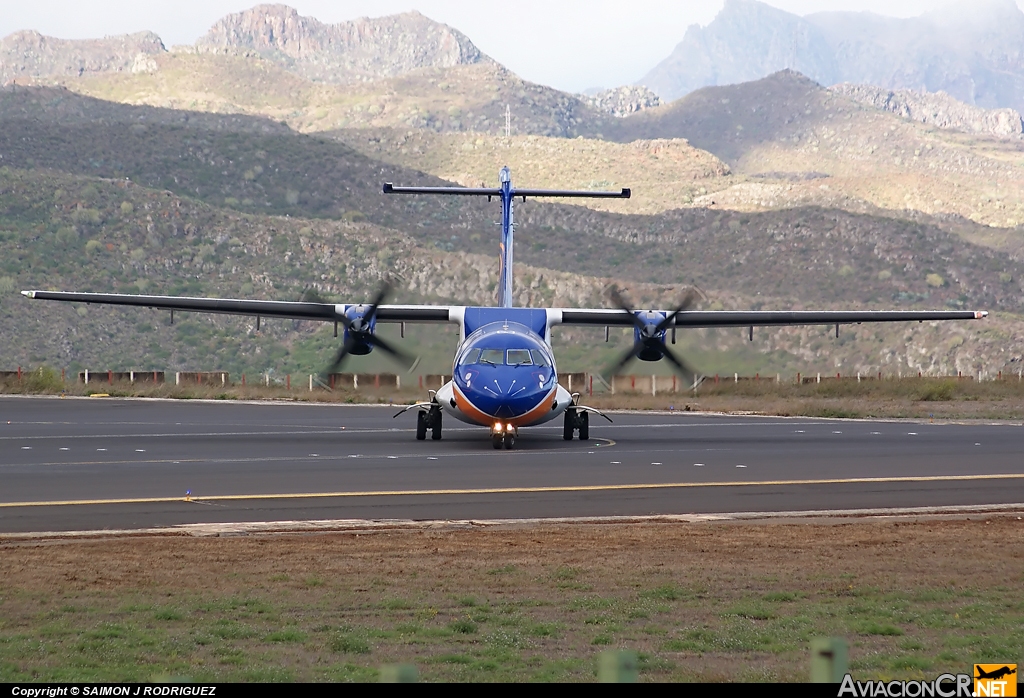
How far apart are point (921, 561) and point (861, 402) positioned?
37546 millimetres

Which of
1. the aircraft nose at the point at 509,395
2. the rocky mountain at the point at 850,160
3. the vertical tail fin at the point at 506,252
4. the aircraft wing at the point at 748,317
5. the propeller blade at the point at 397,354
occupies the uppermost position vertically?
the rocky mountain at the point at 850,160

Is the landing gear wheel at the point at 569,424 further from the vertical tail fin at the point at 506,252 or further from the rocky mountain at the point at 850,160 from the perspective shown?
the rocky mountain at the point at 850,160

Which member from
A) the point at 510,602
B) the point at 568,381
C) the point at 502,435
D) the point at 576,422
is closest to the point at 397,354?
the point at 576,422

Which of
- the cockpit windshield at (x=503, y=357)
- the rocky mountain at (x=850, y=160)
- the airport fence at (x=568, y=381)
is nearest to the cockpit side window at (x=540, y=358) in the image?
the cockpit windshield at (x=503, y=357)

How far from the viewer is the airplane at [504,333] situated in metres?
27.5

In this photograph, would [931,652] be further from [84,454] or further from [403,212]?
[403,212]

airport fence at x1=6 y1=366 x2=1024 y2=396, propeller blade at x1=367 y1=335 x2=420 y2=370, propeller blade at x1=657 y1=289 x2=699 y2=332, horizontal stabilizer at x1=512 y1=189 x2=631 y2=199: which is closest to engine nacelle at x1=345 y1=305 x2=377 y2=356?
propeller blade at x1=367 y1=335 x2=420 y2=370

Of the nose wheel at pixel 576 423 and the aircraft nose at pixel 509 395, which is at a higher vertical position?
the aircraft nose at pixel 509 395

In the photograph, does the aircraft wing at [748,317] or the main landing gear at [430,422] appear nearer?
the main landing gear at [430,422]

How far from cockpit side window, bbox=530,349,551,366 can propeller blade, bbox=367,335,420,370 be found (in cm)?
526

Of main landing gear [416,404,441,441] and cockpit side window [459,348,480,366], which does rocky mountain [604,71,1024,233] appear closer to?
main landing gear [416,404,441,441]

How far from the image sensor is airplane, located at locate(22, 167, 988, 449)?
2745 centimetres

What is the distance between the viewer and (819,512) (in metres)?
16.7

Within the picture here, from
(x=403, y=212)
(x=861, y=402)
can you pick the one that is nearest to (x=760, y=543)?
(x=861, y=402)
